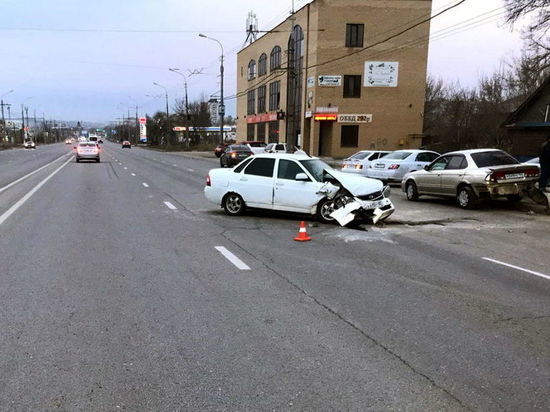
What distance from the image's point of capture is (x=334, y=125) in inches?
1794

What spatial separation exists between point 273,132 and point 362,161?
34.8 meters

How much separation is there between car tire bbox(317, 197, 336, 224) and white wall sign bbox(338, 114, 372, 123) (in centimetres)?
3544

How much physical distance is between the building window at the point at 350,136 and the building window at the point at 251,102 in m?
21.6

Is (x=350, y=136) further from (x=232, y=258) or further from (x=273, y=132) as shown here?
(x=232, y=258)

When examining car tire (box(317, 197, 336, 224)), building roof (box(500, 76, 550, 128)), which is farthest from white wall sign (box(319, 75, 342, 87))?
car tire (box(317, 197, 336, 224))

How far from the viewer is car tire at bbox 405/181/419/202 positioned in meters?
16.3

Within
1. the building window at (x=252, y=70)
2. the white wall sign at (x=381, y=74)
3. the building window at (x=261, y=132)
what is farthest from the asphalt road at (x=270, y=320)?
the building window at (x=252, y=70)

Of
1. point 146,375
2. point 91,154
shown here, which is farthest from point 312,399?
point 91,154

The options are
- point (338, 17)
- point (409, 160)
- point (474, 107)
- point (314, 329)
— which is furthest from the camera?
point (474, 107)

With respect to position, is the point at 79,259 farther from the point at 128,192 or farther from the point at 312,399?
the point at 128,192

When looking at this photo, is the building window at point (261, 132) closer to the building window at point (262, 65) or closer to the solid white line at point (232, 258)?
the building window at point (262, 65)

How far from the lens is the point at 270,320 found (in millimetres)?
4973

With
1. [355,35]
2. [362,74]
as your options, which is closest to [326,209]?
[362,74]

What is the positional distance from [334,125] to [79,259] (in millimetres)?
39841
